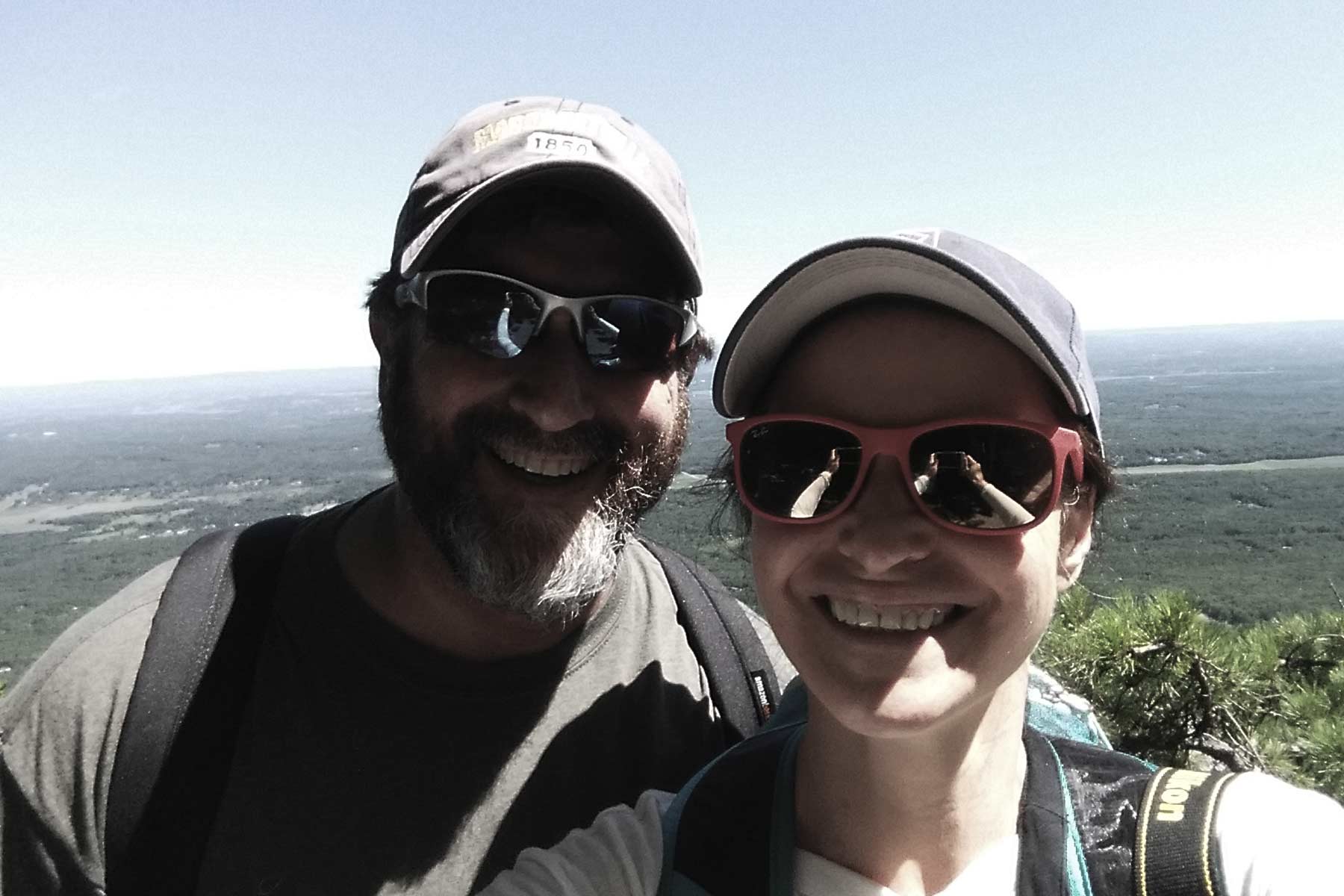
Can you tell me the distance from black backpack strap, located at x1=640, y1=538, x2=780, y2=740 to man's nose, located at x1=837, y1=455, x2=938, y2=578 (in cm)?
93

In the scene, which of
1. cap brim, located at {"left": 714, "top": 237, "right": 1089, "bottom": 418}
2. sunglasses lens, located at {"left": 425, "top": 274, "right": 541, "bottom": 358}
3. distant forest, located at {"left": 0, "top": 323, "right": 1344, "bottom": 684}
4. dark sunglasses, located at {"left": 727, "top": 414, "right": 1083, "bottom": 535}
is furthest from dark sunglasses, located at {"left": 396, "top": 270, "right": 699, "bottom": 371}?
dark sunglasses, located at {"left": 727, "top": 414, "right": 1083, "bottom": 535}

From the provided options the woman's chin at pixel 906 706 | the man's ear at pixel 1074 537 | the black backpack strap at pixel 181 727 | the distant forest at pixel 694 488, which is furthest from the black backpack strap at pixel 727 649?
the black backpack strap at pixel 181 727

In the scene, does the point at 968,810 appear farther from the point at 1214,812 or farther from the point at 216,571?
the point at 216,571

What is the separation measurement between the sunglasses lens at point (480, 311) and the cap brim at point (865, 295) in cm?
71

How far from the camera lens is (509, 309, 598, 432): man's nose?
1.95 m

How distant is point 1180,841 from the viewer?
1163mm

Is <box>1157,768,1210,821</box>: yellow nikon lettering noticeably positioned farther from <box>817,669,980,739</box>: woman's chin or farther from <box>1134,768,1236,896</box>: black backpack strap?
<box>817,669,980,739</box>: woman's chin

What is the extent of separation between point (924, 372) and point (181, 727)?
179 centimetres

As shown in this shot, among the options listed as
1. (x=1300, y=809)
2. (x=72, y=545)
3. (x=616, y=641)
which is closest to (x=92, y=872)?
(x=616, y=641)

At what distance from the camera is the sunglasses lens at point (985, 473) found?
1219 mm

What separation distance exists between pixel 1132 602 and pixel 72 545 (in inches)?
1908

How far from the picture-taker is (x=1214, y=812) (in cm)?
117

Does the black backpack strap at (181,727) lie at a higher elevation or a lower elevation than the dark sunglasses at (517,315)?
lower

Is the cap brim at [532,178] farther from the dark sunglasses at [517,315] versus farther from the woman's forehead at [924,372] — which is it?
the woman's forehead at [924,372]
